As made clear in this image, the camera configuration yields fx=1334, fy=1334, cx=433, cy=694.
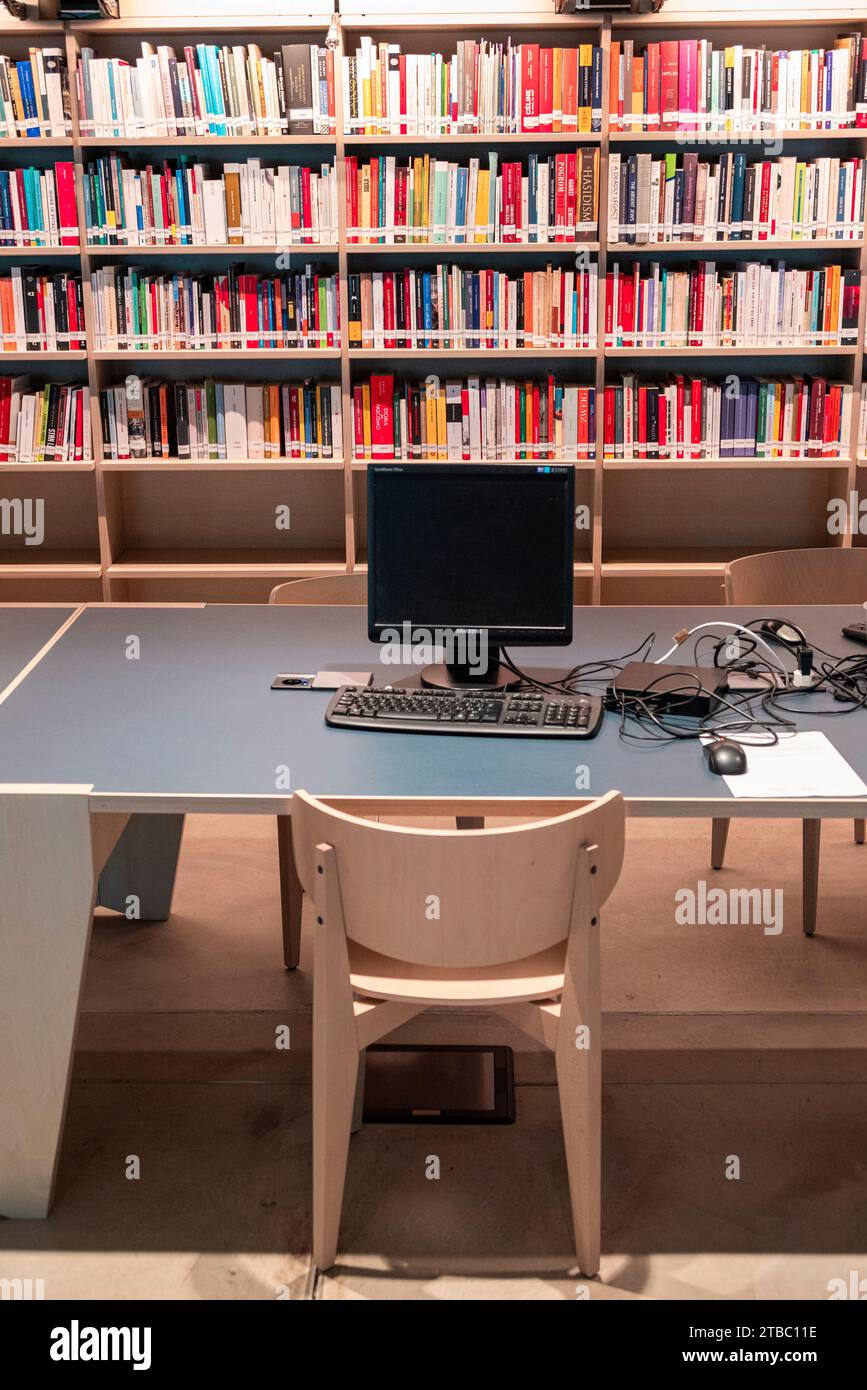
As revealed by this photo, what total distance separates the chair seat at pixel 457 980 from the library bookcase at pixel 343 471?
2.72 m

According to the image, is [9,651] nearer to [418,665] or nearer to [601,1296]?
[418,665]

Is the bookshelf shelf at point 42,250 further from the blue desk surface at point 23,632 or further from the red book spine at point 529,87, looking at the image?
the blue desk surface at point 23,632

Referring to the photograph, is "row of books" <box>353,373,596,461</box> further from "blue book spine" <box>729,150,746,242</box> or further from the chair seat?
the chair seat

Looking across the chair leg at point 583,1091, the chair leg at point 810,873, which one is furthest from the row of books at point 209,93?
the chair leg at point 583,1091

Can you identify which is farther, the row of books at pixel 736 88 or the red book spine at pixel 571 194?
the red book spine at pixel 571 194

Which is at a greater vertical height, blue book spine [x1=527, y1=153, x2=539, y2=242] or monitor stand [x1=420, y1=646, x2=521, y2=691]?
blue book spine [x1=527, y1=153, x2=539, y2=242]

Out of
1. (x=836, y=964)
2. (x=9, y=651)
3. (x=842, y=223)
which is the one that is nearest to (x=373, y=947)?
(x=9, y=651)

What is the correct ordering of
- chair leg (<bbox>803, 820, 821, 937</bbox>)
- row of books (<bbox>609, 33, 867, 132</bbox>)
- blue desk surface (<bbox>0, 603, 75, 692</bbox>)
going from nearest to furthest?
blue desk surface (<bbox>0, 603, 75, 692</bbox>)
chair leg (<bbox>803, 820, 821, 937</bbox>)
row of books (<bbox>609, 33, 867, 132</bbox>)

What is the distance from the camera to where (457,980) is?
2000mm

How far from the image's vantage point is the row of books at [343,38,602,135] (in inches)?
167

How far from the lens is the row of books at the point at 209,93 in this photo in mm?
Result: 4258

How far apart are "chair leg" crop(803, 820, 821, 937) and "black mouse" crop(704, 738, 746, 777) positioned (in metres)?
0.98

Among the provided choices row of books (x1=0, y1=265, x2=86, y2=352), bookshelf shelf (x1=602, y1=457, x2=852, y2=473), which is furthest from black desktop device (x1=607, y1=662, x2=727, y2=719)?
row of books (x1=0, y1=265, x2=86, y2=352)

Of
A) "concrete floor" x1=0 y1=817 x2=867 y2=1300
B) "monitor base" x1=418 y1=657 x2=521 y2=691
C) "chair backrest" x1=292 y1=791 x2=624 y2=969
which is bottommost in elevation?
"concrete floor" x1=0 y1=817 x2=867 y2=1300
